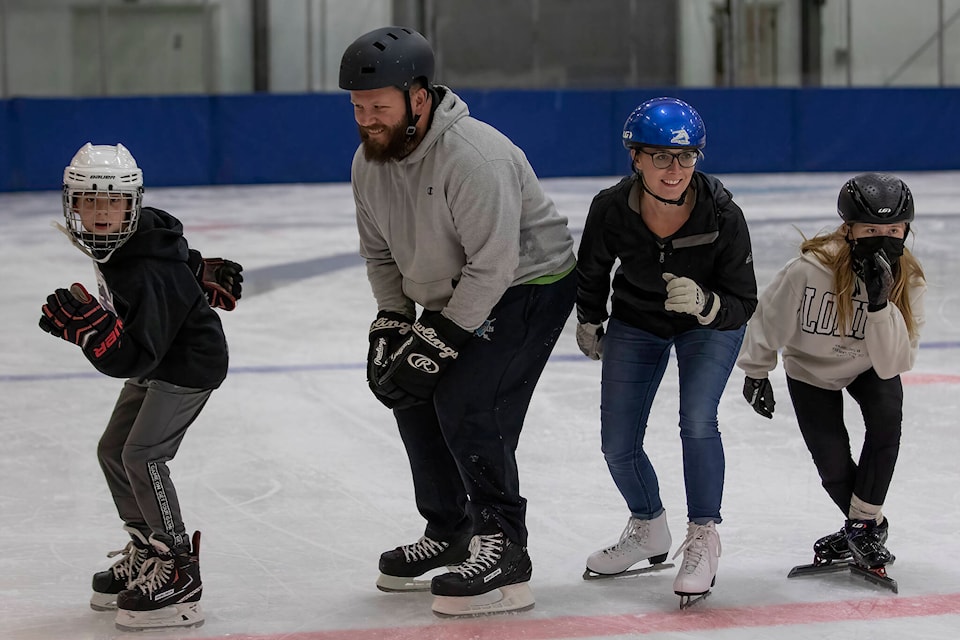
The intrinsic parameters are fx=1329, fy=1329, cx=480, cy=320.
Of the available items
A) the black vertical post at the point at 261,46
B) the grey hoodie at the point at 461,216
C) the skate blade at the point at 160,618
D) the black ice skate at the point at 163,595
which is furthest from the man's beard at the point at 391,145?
the black vertical post at the point at 261,46

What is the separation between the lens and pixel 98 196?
3.02m

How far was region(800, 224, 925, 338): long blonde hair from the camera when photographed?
11.3 feet

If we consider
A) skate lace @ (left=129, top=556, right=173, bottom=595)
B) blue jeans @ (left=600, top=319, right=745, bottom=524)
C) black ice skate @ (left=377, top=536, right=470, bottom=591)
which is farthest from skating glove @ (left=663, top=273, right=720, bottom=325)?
skate lace @ (left=129, top=556, right=173, bottom=595)

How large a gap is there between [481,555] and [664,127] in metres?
1.16

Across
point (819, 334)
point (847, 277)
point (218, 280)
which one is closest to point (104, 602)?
point (218, 280)

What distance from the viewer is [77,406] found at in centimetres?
560

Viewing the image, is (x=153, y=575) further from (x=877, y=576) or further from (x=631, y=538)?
(x=877, y=576)

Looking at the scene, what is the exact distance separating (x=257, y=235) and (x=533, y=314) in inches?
336

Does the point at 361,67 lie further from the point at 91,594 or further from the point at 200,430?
the point at 200,430

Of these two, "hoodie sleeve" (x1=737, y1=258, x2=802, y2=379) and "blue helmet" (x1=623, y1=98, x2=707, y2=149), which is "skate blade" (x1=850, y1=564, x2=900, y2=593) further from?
"blue helmet" (x1=623, y1=98, x2=707, y2=149)

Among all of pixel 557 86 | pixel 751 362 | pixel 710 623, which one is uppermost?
pixel 557 86

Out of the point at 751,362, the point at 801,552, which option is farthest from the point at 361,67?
the point at 801,552

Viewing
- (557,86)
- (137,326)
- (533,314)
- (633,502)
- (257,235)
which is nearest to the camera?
(137,326)

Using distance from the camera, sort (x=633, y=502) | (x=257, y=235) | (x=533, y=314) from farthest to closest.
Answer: (x=257, y=235) < (x=633, y=502) < (x=533, y=314)
